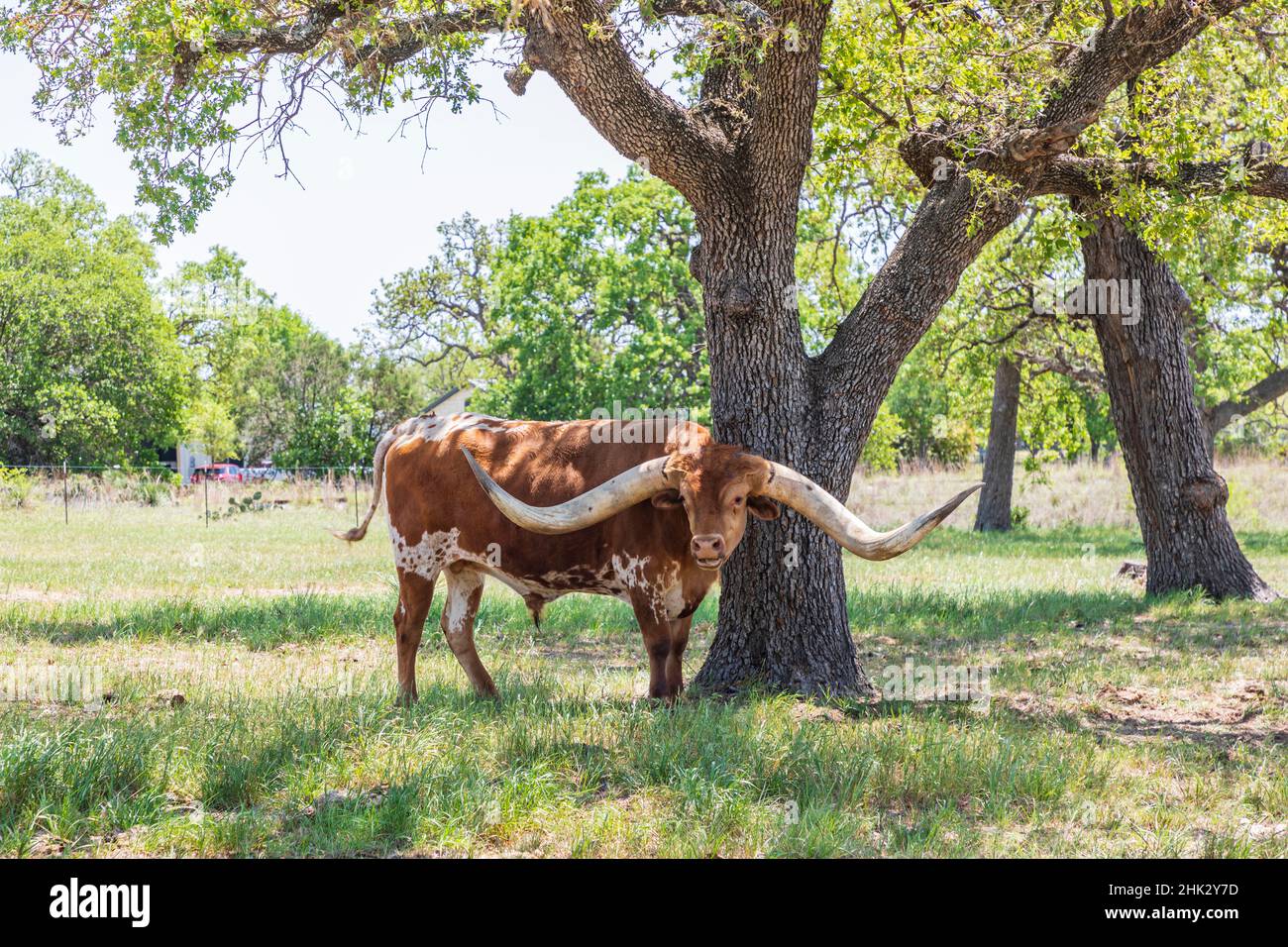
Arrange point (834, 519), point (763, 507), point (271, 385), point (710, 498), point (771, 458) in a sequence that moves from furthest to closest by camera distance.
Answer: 1. point (271, 385)
2. point (771, 458)
3. point (763, 507)
4. point (834, 519)
5. point (710, 498)

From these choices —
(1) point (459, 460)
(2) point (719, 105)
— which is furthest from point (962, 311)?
(1) point (459, 460)

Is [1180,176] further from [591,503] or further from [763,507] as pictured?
[591,503]

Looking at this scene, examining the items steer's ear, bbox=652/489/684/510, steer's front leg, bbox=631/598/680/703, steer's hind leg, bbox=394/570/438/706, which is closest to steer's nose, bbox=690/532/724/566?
steer's ear, bbox=652/489/684/510

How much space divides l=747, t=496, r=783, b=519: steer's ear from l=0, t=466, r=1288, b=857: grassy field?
111cm

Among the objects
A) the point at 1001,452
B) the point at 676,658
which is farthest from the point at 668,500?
the point at 1001,452

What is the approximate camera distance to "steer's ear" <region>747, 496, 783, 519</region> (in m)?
6.77

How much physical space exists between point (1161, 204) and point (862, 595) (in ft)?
17.5

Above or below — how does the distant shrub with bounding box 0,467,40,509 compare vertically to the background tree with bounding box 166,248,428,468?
below

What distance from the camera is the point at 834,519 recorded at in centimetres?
655

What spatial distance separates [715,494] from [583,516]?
80 cm

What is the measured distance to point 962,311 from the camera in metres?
21.2

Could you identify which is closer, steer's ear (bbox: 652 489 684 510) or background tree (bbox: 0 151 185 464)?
steer's ear (bbox: 652 489 684 510)

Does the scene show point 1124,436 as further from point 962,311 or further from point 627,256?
point 627,256

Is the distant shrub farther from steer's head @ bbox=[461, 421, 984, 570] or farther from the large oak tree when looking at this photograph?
steer's head @ bbox=[461, 421, 984, 570]
